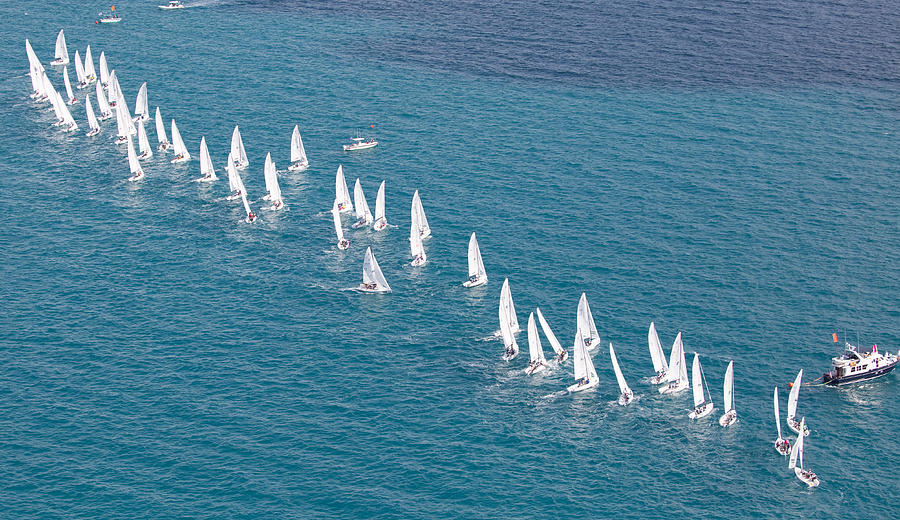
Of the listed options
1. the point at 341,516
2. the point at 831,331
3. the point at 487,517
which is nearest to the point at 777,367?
the point at 831,331

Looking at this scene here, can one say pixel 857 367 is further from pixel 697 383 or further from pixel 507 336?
pixel 507 336

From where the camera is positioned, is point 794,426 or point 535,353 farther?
point 535,353

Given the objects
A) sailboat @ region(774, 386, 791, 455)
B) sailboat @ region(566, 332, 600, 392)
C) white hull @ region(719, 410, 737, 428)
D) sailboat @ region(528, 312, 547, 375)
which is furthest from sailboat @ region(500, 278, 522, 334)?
sailboat @ region(774, 386, 791, 455)

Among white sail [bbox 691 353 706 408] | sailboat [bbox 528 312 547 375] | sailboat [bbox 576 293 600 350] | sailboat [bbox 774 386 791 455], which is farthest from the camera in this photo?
sailboat [bbox 576 293 600 350]

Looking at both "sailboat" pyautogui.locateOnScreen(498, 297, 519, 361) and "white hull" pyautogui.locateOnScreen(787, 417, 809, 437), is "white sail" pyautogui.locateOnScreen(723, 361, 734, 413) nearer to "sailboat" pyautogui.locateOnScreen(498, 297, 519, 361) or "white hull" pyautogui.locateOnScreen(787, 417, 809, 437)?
"white hull" pyautogui.locateOnScreen(787, 417, 809, 437)

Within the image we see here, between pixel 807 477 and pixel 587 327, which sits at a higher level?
pixel 587 327

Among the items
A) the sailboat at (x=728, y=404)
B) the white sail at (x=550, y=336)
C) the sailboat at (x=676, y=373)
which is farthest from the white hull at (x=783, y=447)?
the white sail at (x=550, y=336)

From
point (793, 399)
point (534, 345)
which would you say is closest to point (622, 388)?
point (534, 345)
